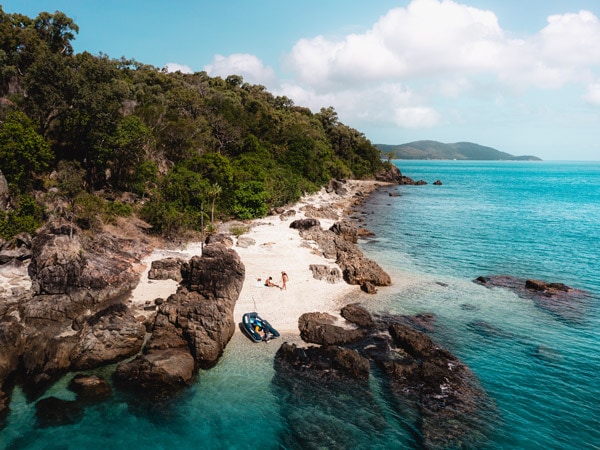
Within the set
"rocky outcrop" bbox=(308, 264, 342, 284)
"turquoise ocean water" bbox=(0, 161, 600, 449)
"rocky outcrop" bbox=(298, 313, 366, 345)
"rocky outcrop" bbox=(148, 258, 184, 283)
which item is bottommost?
"turquoise ocean water" bbox=(0, 161, 600, 449)

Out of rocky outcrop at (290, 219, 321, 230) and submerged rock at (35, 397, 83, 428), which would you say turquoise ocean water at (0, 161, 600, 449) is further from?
rocky outcrop at (290, 219, 321, 230)

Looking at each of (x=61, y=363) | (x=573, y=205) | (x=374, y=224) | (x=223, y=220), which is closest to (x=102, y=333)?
(x=61, y=363)

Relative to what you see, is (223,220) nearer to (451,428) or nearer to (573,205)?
(451,428)

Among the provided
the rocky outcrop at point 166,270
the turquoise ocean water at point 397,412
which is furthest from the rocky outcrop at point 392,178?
the rocky outcrop at point 166,270

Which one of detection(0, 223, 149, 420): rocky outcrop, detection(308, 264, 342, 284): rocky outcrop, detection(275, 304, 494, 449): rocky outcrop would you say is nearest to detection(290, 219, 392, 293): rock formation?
detection(308, 264, 342, 284): rocky outcrop

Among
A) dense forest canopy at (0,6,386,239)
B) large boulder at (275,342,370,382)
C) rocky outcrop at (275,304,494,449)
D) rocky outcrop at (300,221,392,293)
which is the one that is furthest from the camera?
dense forest canopy at (0,6,386,239)
